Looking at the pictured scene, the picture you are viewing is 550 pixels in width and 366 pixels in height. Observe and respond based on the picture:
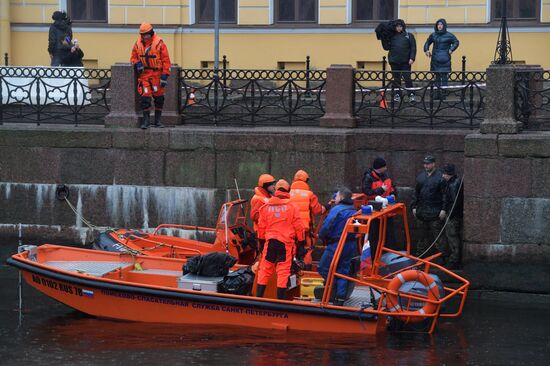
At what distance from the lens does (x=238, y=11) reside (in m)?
25.3

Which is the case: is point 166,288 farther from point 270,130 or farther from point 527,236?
point 527,236

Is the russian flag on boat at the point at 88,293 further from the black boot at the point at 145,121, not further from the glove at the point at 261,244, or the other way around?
the black boot at the point at 145,121

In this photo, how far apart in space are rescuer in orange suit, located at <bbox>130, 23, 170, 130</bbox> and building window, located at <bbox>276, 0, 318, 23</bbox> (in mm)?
7074

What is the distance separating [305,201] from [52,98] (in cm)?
475

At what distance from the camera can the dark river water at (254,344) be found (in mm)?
13758

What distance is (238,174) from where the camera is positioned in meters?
18.1

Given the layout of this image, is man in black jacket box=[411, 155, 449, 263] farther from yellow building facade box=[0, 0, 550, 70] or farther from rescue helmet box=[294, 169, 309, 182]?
yellow building facade box=[0, 0, 550, 70]

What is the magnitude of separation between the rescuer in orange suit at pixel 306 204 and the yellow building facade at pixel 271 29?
8.36 m

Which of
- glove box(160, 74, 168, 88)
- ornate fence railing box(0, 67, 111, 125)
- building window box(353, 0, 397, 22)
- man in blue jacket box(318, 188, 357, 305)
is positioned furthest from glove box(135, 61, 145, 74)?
building window box(353, 0, 397, 22)

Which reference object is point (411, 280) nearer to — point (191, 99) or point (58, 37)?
point (191, 99)

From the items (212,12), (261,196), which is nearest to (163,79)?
(261,196)

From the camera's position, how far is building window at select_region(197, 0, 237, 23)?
25422 mm

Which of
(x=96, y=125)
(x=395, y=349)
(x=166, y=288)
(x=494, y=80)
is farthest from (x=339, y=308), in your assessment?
(x=96, y=125)

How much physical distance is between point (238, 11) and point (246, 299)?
11.6 metres
